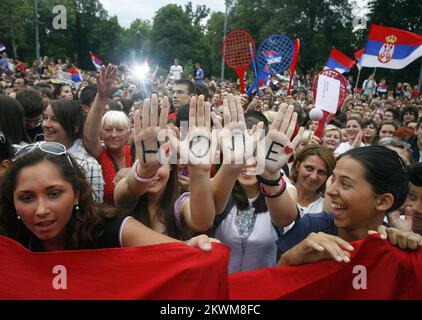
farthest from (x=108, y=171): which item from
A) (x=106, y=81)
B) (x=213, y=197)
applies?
(x=213, y=197)

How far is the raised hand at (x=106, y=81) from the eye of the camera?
3010mm

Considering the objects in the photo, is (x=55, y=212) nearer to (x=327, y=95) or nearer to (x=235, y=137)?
(x=235, y=137)

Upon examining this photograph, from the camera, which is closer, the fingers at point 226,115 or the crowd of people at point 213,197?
the crowd of people at point 213,197

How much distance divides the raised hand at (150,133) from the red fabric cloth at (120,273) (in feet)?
1.71

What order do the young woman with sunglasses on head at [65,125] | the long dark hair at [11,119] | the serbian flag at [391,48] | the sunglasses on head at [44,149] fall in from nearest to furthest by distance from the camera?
the sunglasses on head at [44,149] → the long dark hair at [11,119] → the young woman with sunglasses on head at [65,125] → the serbian flag at [391,48]

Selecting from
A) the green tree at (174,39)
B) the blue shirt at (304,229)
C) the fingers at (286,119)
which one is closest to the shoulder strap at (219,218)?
the blue shirt at (304,229)

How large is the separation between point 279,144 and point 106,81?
170 cm

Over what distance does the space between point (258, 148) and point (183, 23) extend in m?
66.5

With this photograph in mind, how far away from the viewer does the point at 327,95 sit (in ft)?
14.3

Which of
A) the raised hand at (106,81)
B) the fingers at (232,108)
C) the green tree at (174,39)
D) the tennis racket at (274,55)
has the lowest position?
the fingers at (232,108)

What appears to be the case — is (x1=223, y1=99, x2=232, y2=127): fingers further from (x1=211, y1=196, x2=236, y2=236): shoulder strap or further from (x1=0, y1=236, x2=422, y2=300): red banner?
(x1=0, y1=236, x2=422, y2=300): red banner

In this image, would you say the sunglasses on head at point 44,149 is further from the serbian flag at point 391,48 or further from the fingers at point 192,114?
the serbian flag at point 391,48

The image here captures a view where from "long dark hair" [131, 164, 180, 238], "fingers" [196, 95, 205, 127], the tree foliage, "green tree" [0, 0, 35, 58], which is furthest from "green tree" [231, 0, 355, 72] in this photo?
"fingers" [196, 95, 205, 127]

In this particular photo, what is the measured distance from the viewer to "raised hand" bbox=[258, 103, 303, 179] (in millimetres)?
1893
